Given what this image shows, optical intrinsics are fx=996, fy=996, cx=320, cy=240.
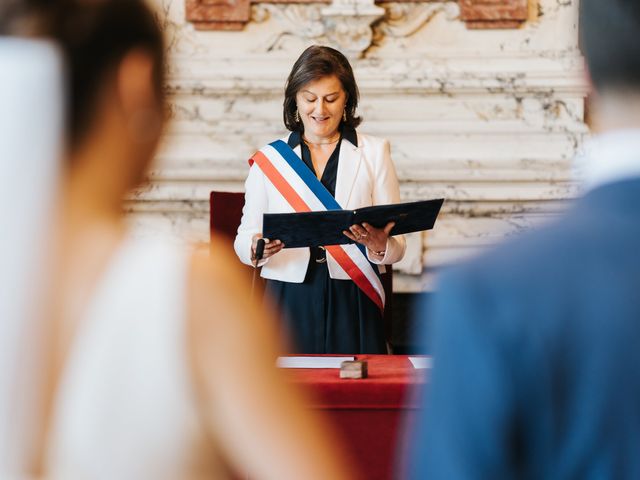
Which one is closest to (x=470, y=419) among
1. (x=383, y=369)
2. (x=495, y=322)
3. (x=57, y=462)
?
(x=495, y=322)

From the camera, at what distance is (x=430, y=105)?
551 centimetres

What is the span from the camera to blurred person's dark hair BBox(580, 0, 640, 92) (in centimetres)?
101

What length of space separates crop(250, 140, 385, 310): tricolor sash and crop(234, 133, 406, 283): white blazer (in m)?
0.03

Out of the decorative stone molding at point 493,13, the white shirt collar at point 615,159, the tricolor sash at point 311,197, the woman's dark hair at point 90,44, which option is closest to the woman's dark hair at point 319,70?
the tricolor sash at point 311,197

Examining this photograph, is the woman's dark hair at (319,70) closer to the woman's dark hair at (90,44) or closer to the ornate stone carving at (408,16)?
the ornate stone carving at (408,16)

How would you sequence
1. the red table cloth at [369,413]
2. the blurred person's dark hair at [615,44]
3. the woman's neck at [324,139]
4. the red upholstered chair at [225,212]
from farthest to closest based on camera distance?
the red upholstered chair at [225,212]
the woman's neck at [324,139]
the red table cloth at [369,413]
the blurred person's dark hair at [615,44]

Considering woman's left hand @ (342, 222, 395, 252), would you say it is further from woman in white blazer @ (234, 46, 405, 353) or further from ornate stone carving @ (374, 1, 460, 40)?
ornate stone carving @ (374, 1, 460, 40)

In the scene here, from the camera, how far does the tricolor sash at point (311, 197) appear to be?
12.7 ft

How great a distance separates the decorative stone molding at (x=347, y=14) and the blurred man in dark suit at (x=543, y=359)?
462 centimetres

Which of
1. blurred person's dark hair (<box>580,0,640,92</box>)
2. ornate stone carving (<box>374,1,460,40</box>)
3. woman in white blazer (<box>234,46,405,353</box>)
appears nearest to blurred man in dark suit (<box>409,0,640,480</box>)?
blurred person's dark hair (<box>580,0,640,92</box>)

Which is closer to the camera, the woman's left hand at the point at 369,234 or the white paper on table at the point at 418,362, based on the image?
the white paper on table at the point at 418,362

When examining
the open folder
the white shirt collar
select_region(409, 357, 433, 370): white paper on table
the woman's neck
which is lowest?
select_region(409, 357, 433, 370): white paper on table

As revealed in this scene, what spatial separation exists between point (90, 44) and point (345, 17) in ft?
14.6

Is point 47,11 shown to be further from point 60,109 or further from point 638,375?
point 638,375
